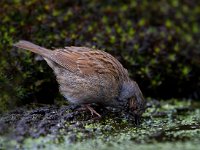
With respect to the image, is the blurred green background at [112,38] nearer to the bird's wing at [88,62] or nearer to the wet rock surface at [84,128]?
the bird's wing at [88,62]

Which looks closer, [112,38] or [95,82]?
[95,82]

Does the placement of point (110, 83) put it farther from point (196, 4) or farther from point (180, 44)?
point (196, 4)

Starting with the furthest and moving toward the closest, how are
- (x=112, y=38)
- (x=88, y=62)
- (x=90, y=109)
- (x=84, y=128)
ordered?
(x=112, y=38)
(x=88, y=62)
(x=90, y=109)
(x=84, y=128)

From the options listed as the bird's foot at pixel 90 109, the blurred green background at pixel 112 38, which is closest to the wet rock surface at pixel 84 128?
the bird's foot at pixel 90 109

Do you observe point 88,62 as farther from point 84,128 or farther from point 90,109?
point 84,128

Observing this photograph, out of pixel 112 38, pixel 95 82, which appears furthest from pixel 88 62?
pixel 112 38

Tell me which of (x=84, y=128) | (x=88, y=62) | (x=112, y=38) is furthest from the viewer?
(x=112, y=38)

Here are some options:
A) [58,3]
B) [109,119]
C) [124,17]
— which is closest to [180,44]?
[124,17]
